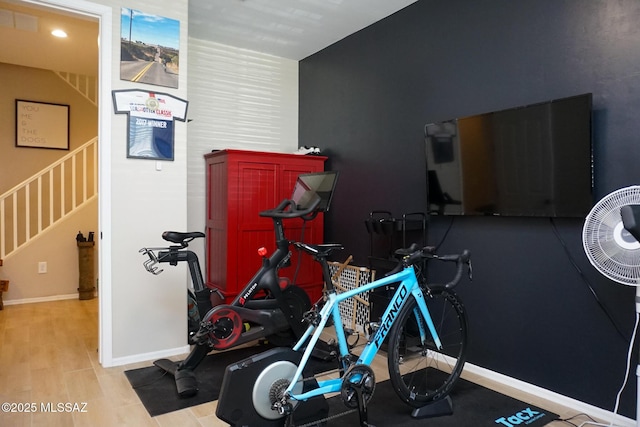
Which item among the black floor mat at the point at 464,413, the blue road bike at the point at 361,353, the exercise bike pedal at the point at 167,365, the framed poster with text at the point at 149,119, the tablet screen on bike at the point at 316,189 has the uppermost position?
the framed poster with text at the point at 149,119

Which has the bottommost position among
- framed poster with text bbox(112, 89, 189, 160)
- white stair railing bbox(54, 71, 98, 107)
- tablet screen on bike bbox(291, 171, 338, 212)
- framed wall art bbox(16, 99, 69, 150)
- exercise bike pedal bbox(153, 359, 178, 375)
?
exercise bike pedal bbox(153, 359, 178, 375)

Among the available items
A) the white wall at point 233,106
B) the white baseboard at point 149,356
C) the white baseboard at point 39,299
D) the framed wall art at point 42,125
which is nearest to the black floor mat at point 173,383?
the white baseboard at point 149,356

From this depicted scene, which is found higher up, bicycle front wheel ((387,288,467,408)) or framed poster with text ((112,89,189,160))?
framed poster with text ((112,89,189,160))

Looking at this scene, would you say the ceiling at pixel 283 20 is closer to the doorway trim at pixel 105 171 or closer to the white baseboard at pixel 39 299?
the doorway trim at pixel 105 171

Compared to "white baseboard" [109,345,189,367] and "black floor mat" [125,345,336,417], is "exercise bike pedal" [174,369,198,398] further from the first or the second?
"white baseboard" [109,345,189,367]

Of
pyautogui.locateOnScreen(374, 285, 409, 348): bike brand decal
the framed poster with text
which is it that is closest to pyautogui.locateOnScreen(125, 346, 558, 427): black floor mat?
pyautogui.locateOnScreen(374, 285, 409, 348): bike brand decal

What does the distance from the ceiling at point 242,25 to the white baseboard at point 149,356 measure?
2.50 meters

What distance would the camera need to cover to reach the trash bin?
5.20m

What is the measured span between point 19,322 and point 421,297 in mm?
3974

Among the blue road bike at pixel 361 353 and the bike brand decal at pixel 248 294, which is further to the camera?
the bike brand decal at pixel 248 294

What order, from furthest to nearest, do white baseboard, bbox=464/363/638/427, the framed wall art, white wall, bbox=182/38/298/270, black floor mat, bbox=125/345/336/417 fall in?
the framed wall art
white wall, bbox=182/38/298/270
black floor mat, bbox=125/345/336/417
white baseboard, bbox=464/363/638/427

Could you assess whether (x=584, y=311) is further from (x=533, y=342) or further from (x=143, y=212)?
(x=143, y=212)

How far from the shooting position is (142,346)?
326 cm

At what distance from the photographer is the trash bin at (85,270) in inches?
205
